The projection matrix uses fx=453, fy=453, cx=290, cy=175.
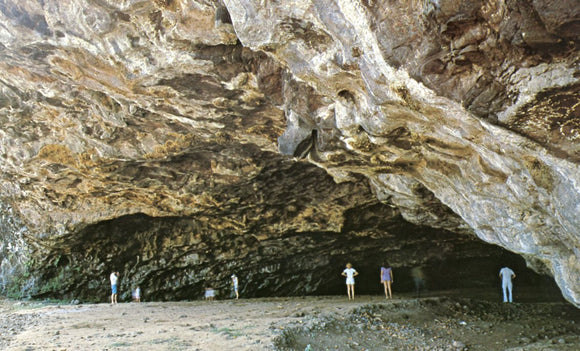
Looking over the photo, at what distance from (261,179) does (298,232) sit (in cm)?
298

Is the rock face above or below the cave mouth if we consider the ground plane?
above

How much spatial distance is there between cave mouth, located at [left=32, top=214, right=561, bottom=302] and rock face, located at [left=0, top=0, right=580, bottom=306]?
72 millimetres

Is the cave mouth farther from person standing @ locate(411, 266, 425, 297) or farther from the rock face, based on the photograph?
person standing @ locate(411, 266, 425, 297)

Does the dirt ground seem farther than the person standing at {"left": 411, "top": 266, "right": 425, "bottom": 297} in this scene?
No

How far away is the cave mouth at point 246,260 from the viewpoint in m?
14.2

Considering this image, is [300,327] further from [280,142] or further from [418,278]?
[418,278]

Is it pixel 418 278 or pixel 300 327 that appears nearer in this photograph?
pixel 300 327

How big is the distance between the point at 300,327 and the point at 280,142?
10.1 ft

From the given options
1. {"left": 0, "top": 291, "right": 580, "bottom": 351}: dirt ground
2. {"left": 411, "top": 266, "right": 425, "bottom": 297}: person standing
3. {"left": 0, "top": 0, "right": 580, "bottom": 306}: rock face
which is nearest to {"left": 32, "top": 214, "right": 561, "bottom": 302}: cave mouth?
{"left": 0, "top": 0, "right": 580, "bottom": 306}: rock face

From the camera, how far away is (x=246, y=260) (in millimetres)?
15211

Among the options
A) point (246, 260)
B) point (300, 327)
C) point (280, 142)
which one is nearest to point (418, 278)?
point (246, 260)

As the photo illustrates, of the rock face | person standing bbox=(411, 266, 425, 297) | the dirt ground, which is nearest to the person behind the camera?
the rock face

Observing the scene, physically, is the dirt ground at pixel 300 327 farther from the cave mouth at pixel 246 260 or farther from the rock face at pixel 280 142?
the cave mouth at pixel 246 260

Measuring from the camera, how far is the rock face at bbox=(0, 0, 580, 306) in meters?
3.92
